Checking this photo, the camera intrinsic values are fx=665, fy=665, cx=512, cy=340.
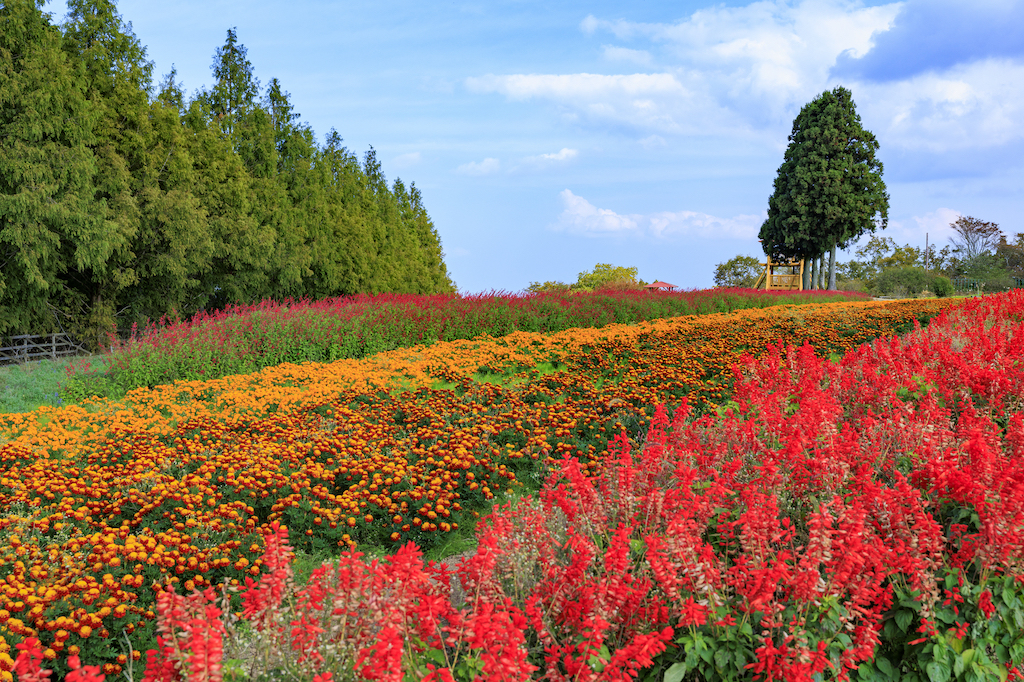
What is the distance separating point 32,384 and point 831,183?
37.0 m

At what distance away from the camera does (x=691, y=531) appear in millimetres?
2785

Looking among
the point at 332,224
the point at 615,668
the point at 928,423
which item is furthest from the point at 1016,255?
the point at 615,668

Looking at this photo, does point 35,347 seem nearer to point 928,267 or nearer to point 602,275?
point 602,275

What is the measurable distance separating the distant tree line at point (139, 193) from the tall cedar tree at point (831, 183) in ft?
85.3

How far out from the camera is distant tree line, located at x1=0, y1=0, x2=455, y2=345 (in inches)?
536

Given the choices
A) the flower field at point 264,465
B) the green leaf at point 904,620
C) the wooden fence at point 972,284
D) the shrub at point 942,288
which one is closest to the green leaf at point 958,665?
the green leaf at point 904,620

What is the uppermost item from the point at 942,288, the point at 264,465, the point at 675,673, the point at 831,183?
the point at 831,183

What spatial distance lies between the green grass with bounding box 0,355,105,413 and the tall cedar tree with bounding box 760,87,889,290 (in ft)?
116

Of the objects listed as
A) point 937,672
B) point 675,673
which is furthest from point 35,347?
point 937,672

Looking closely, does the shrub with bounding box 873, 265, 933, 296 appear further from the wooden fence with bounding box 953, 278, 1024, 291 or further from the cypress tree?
the cypress tree

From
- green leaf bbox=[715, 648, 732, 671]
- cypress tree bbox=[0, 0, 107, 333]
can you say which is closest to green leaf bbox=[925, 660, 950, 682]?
green leaf bbox=[715, 648, 732, 671]

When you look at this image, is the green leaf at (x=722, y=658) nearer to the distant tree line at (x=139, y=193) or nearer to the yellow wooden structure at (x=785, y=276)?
the distant tree line at (x=139, y=193)

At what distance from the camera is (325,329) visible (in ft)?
38.4

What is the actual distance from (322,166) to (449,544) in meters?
18.0
